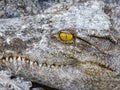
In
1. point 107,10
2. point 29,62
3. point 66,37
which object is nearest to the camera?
point 66,37

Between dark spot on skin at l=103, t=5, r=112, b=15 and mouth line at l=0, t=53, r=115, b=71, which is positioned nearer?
mouth line at l=0, t=53, r=115, b=71

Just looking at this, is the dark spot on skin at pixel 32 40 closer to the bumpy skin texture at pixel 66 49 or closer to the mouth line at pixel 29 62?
the bumpy skin texture at pixel 66 49

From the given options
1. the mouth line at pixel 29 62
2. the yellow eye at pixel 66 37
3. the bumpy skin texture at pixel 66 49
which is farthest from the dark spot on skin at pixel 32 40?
the yellow eye at pixel 66 37

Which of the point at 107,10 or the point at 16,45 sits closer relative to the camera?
the point at 16,45

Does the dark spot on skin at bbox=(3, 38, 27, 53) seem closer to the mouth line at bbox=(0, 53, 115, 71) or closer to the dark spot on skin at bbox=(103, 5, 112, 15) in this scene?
the mouth line at bbox=(0, 53, 115, 71)

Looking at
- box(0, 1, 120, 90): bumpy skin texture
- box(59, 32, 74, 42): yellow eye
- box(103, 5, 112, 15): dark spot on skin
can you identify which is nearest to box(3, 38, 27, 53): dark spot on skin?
box(0, 1, 120, 90): bumpy skin texture

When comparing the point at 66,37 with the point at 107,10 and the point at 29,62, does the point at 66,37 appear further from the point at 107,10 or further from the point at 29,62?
the point at 107,10

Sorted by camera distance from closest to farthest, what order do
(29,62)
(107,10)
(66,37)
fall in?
(66,37) → (29,62) → (107,10)

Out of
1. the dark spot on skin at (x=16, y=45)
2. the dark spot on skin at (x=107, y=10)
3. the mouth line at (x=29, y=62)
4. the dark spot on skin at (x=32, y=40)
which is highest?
the dark spot on skin at (x=107, y=10)

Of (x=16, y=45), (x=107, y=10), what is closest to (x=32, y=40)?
(x=16, y=45)
